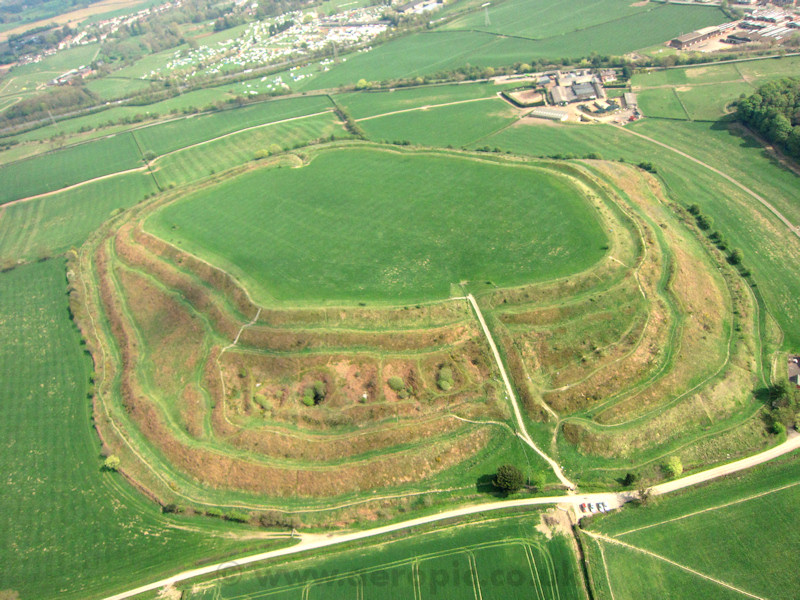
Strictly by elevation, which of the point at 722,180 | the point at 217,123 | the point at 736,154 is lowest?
the point at 722,180

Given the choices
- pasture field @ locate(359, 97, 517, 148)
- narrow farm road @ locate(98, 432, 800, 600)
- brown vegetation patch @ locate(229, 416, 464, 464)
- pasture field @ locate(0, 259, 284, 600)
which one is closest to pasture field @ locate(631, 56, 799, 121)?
pasture field @ locate(359, 97, 517, 148)

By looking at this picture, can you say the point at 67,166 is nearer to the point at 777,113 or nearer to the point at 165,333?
the point at 165,333

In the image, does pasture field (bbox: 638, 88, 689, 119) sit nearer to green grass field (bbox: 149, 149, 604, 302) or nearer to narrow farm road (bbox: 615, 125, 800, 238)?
narrow farm road (bbox: 615, 125, 800, 238)

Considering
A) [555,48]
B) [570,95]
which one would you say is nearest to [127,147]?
[570,95]

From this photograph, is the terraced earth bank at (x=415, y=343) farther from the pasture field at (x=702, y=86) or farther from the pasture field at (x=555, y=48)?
the pasture field at (x=555, y=48)

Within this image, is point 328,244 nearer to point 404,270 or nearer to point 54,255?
point 404,270
